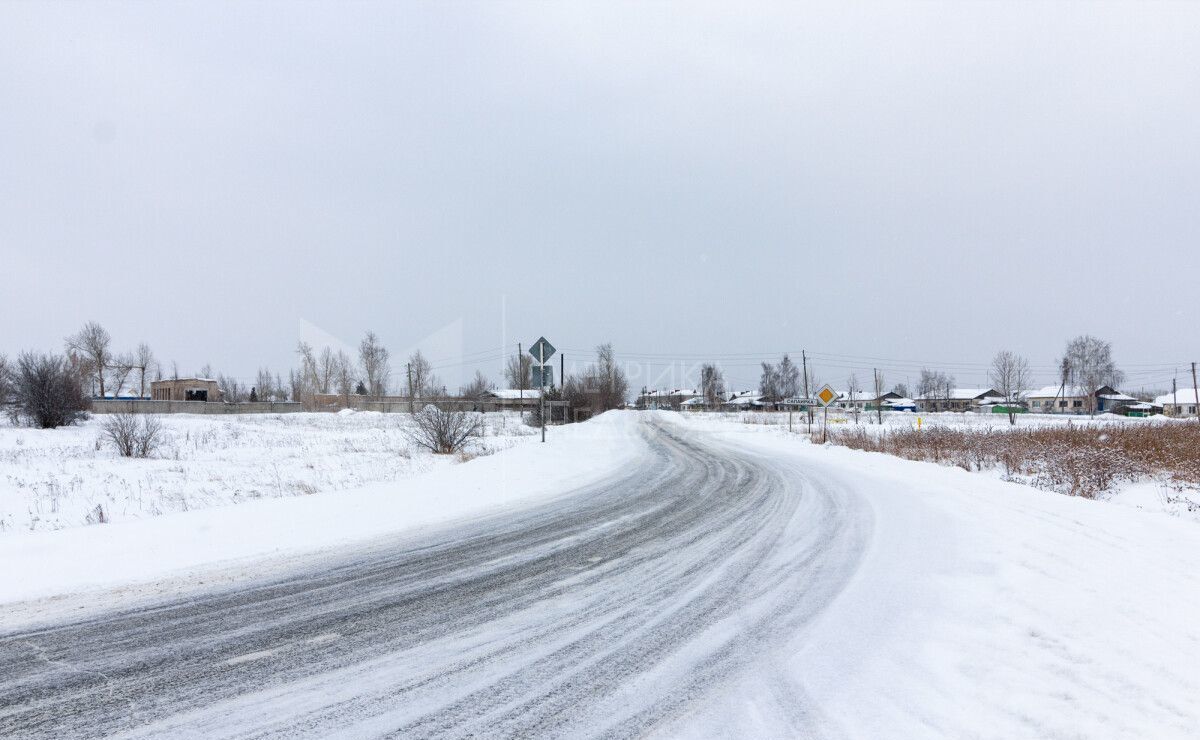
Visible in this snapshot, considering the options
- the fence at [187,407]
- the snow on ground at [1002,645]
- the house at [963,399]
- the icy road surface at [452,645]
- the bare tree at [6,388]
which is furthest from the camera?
the house at [963,399]

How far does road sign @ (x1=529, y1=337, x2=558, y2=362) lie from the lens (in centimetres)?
1760

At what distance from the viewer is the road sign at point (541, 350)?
1760 cm

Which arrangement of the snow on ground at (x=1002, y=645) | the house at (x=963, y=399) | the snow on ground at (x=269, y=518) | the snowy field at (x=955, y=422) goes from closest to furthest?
the snow on ground at (x=1002, y=645) < the snow on ground at (x=269, y=518) < the snowy field at (x=955, y=422) < the house at (x=963, y=399)

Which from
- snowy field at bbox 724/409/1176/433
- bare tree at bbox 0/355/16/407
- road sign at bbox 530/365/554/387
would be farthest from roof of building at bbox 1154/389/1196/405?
bare tree at bbox 0/355/16/407

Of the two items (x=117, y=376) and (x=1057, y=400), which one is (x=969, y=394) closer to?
(x=1057, y=400)

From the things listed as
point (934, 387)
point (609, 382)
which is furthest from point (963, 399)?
point (609, 382)

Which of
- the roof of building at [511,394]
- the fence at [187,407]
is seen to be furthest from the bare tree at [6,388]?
the roof of building at [511,394]

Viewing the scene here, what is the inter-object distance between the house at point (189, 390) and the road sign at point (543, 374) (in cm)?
8590

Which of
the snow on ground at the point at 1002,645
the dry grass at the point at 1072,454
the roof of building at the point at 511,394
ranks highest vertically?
the roof of building at the point at 511,394

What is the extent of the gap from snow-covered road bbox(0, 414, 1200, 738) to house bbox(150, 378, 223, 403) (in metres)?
96.3

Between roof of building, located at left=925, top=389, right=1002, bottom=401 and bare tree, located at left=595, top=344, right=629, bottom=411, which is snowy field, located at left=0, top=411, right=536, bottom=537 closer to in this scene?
bare tree, located at left=595, top=344, right=629, bottom=411

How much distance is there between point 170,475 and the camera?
1479 cm

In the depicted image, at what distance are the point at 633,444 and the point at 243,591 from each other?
60.3ft

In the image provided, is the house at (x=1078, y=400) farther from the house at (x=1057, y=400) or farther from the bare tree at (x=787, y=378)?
the bare tree at (x=787, y=378)
